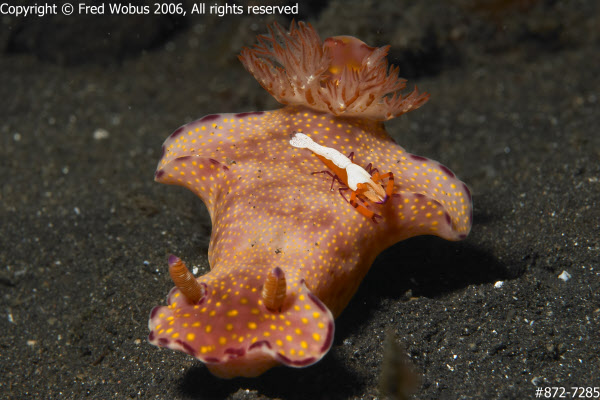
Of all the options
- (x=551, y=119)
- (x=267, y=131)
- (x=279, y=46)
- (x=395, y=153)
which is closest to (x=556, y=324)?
(x=395, y=153)

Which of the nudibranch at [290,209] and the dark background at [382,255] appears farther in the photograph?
the dark background at [382,255]

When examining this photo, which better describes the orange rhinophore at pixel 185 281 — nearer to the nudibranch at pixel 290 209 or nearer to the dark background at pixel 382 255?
the nudibranch at pixel 290 209

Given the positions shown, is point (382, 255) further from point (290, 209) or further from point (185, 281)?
point (185, 281)

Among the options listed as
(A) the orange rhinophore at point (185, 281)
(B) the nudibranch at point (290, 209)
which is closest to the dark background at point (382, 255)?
(B) the nudibranch at point (290, 209)

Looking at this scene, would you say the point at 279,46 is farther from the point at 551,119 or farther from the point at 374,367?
the point at 551,119

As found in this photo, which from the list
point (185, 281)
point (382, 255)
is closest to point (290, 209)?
point (185, 281)

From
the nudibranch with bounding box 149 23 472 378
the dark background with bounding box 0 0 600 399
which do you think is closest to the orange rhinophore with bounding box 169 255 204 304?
the nudibranch with bounding box 149 23 472 378

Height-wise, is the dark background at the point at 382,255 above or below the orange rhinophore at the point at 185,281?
below
